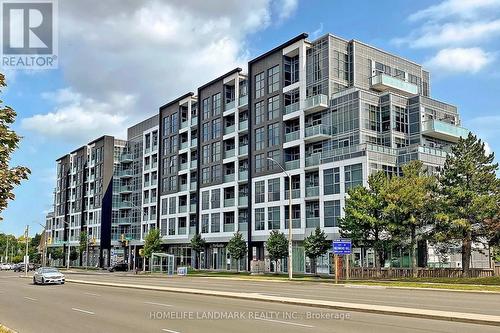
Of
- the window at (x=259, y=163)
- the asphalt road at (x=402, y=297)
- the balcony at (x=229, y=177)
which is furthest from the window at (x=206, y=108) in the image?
the asphalt road at (x=402, y=297)

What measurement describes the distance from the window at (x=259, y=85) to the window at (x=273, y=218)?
1545 cm

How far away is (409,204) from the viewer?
1716 inches

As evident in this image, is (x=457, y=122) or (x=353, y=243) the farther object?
(x=457, y=122)

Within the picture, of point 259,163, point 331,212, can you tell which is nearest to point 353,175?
point 331,212

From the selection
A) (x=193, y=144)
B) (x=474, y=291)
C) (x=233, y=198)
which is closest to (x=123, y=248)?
(x=193, y=144)

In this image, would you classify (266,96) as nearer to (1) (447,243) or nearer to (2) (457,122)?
(2) (457,122)

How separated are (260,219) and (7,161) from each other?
5603 cm

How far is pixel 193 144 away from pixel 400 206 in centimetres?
4667

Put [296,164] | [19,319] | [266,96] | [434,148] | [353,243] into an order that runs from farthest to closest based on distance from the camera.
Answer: [266,96], [296,164], [434,148], [353,243], [19,319]

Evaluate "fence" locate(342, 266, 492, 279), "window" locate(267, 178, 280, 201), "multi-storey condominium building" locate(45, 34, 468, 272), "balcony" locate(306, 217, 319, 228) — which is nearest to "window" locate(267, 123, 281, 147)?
"multi-storey condominium building" locate(45, 34, 468, 272)

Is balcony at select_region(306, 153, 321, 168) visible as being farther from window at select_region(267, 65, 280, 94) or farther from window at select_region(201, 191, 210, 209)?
window at select_region(201, 191, 210, 209)

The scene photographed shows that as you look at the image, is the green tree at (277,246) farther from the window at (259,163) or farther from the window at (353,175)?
the window at (259,163)

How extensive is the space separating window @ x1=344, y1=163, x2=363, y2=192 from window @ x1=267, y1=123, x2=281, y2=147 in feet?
43.6

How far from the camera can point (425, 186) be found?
4434cm
